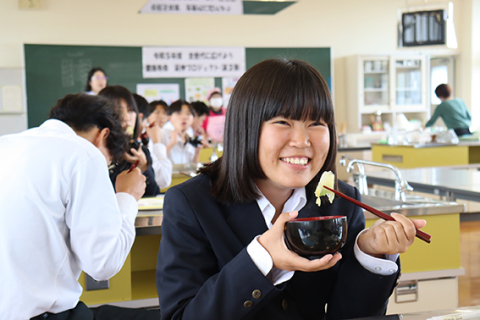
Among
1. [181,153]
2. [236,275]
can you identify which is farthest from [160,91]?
[236,275]

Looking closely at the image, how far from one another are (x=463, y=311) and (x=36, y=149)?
1.06m

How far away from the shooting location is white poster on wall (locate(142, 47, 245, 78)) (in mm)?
7509

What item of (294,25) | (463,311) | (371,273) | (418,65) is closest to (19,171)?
(371,273)

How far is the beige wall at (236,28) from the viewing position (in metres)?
7.11

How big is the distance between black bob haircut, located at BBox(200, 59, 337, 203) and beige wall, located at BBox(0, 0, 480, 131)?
6.73 metres

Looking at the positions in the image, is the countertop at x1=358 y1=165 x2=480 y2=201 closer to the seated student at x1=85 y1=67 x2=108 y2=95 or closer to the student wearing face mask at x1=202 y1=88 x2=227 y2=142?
the seated student at x1=85 y1=67 x2=108 y2=95

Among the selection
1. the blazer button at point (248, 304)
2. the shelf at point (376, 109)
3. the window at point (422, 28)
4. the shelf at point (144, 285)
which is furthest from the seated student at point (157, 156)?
the shelf at point (376, 109)

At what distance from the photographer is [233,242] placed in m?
1.03

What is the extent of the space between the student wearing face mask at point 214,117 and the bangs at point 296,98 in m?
6.61

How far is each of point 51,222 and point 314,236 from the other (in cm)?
79

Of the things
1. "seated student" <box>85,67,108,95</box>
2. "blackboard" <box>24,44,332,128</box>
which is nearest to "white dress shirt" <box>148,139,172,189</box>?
"seated student" <box>85,67,108,95</box>

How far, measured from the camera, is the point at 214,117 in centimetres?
780

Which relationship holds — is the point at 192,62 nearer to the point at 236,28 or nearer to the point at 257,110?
the point at 236,28

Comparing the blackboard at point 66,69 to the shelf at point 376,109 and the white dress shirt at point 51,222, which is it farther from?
the white dress shirt at point 51,222
